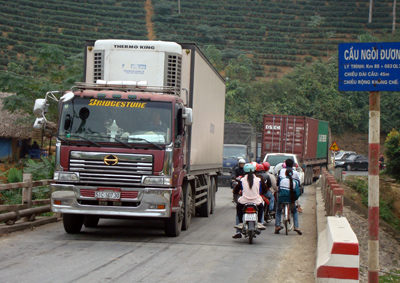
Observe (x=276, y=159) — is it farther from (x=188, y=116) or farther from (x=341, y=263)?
(x=341, y=263)

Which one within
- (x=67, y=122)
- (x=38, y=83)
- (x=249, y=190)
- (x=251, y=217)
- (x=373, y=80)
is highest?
(x=38, y=83)

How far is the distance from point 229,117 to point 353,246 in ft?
157

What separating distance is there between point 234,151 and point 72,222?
69.5ft

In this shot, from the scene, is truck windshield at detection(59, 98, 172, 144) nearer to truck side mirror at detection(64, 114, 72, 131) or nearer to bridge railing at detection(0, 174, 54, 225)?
truck side mirror at detection(64, 114, 72, 131)

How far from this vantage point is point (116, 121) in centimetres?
1148

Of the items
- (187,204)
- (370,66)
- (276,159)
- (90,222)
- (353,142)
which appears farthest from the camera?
(353,142)

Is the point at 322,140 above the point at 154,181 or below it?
above

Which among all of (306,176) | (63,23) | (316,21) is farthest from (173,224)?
(316,21)

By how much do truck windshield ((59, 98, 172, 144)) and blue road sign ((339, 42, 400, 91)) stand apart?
5.35 m

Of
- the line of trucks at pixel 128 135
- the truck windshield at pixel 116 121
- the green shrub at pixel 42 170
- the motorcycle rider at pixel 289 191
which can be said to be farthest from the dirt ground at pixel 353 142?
the truck windshield at pixel 116 121

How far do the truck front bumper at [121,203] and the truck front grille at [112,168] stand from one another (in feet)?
0.61

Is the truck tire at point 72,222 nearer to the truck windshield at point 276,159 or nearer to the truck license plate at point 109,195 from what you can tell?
the truck license plate at point 109,195

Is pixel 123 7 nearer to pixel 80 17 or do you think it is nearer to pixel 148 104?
pixel 80 17

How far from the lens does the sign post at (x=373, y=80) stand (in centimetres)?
642
